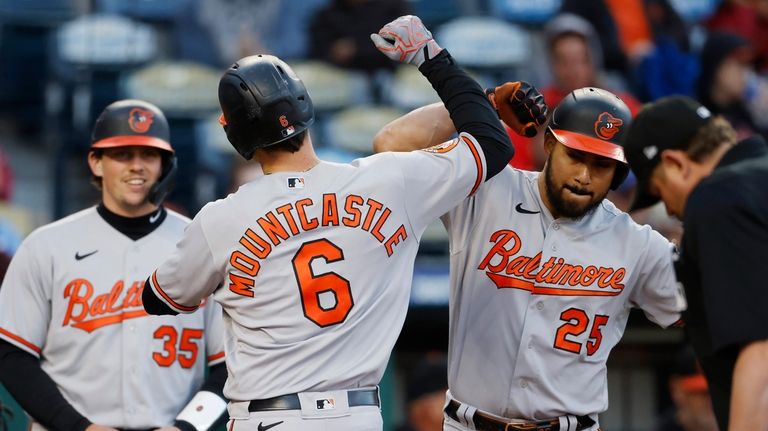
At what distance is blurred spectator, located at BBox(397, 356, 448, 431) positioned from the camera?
20.9ft

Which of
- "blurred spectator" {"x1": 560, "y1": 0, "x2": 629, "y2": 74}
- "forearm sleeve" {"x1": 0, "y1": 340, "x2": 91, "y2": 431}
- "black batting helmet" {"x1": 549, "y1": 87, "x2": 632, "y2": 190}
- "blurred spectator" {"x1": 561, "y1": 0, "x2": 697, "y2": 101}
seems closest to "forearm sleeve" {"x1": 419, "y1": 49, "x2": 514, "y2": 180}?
"black batting helmet" {"x1": 549, "y1": 87, "x2": 632, "y2": 190}

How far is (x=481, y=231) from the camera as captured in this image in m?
3.86

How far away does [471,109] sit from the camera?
3.54 m

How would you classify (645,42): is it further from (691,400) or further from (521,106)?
(521,106)

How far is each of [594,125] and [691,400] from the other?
3.39 m

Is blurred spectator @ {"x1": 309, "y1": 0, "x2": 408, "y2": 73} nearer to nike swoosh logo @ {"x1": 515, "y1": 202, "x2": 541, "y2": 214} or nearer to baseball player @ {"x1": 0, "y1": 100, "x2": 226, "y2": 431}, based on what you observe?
baseball player @ {"x1": 0, "y1": 100, "x2": 226, "y2": 431}

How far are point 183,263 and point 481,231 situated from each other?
1.04 m

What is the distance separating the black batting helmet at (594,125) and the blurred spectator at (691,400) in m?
3.14

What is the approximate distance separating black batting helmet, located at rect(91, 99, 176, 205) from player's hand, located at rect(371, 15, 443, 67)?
3.80ft

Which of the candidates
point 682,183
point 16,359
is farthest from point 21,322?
point 682,183

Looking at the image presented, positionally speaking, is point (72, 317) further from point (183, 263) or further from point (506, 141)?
point (506, 141)

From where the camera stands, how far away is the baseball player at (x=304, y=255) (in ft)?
10.8

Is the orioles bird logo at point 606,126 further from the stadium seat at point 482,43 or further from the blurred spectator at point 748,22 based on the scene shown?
the blurred spectator at point 748,22

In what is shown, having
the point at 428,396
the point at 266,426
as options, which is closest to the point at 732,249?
the point at 266,426
